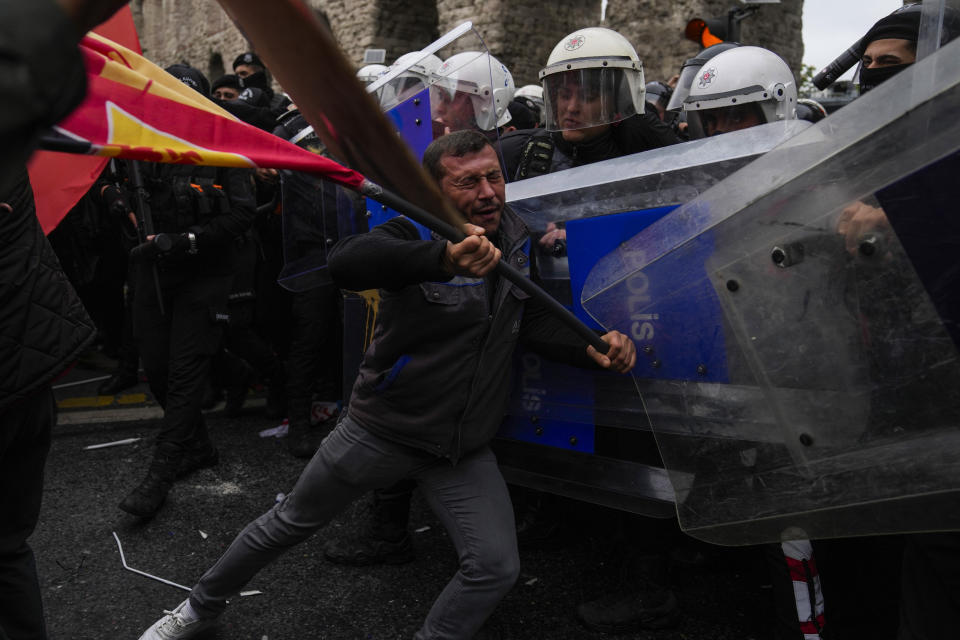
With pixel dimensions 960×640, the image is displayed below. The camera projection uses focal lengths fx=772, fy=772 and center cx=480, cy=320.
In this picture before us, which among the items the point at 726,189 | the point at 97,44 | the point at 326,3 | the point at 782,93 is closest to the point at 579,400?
the point at 726,189

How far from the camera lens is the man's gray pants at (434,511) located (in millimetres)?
2189

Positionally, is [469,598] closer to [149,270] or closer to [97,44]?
[97,44]

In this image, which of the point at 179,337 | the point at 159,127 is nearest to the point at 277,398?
the point at 179,337

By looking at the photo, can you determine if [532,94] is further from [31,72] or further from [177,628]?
[31,72]

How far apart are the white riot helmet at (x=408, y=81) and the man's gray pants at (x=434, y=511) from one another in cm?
119

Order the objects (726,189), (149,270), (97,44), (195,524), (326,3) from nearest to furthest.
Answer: (726,189)
(97,44)
(195,524)
(149,270)
(326,3)

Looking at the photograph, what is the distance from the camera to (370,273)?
214 centimetres

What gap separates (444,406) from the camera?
7.51ft

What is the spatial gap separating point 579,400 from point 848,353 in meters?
1.21

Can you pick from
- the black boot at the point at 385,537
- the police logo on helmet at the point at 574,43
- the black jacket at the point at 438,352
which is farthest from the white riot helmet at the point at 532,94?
the black jacket at the point at 438,352

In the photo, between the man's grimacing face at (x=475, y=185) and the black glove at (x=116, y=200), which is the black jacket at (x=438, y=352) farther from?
the black glove at (x=116, y=200)

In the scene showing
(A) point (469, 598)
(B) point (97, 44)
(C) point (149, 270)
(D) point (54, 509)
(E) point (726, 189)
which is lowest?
(D) point (54, 509)

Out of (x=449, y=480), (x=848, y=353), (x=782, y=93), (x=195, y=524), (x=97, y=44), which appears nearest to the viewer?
(x=848, y=353)

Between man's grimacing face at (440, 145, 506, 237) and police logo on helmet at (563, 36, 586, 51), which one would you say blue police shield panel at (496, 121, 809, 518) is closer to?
man's grimacing face at (440, 145, 506, 237)
